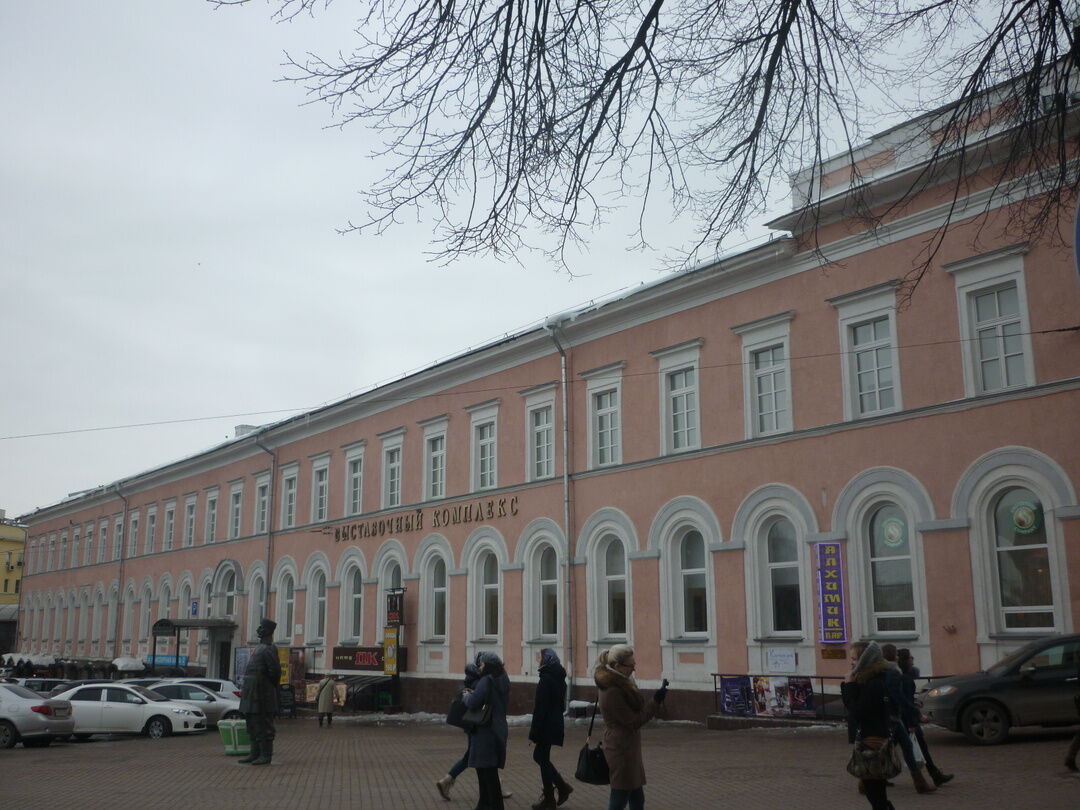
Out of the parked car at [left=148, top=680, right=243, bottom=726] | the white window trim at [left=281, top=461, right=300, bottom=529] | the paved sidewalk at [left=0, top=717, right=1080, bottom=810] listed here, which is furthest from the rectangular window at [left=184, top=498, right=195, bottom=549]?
the paved sidewalk at [left=0, top=717, right=1080, bottom=810]

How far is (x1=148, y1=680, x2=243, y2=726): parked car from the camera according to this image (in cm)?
2931

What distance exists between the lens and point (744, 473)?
23.8 metres

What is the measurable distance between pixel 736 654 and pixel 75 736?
16.2 m

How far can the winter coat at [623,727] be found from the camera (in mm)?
9055

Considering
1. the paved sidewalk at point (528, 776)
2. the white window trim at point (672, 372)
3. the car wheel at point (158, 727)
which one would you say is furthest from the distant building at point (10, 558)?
the white window trim at point (672, 372)

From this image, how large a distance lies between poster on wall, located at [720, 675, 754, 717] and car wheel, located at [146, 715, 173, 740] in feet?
44.4

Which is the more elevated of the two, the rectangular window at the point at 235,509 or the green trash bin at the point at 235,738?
the rectangular window at the point at 235,509

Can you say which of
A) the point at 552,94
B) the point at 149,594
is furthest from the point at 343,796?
the point at 149,594

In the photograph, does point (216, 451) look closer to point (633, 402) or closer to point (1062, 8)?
point (633, 402)

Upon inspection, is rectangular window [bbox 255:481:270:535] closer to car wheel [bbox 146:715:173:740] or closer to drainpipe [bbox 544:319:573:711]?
car wheel [bbox 146:715:173:740]

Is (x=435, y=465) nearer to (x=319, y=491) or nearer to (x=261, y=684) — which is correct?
(x=319, y=491)

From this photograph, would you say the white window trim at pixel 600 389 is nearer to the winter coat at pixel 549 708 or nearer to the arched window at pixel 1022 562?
the arched window at pixel 1022 562

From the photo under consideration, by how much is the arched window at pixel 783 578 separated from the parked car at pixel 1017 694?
19.7 feet

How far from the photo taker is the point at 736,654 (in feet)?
76.5
